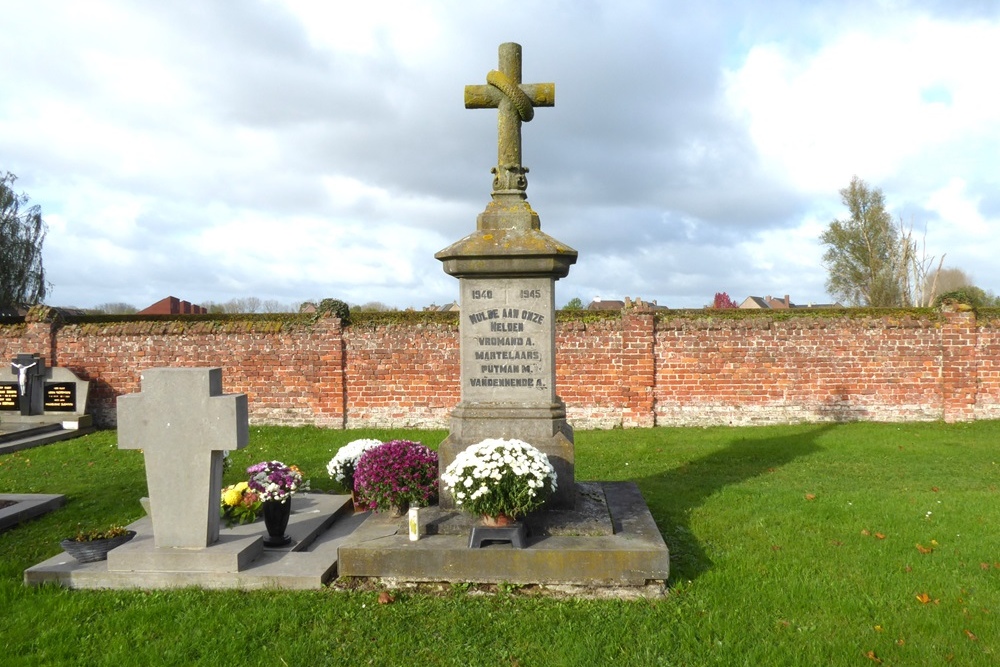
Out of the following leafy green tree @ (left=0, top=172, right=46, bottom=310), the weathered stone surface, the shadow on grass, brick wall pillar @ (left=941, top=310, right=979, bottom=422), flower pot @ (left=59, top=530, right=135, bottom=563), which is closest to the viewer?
the weathered stone surface

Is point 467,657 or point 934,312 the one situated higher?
point 934,312

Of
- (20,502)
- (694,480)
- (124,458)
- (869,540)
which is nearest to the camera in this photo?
(869,540)

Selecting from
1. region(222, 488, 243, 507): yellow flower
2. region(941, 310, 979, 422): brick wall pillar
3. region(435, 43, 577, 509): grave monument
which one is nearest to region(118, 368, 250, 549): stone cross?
region(222, 488, 243, 507): yellow flower

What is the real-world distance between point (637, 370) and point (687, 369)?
0.96m

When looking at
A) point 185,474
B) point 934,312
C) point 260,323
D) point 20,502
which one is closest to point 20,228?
point 260,323

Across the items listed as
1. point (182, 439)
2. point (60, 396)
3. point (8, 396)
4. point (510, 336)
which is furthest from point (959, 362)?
point (8, 396)

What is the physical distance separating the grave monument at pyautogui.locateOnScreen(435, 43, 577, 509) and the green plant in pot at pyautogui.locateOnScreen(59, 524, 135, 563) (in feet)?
8.54

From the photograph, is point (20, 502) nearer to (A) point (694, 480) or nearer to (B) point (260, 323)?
(B) point (260, 323)

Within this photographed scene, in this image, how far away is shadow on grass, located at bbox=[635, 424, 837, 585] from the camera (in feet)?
18.6

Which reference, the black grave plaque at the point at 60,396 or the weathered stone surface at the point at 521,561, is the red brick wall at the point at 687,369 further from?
the weathered stone surface at the point at 521,561

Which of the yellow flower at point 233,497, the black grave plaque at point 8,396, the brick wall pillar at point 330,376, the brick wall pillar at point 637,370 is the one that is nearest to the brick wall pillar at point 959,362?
the brick wall pillar at point 637,370

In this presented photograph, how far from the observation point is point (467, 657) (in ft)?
13.1

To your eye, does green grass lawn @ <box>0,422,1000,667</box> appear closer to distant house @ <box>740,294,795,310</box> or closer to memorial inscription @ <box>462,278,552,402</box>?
memorial inscription @ <box>462,278,552,402</box>

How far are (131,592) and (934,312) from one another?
1392cm
